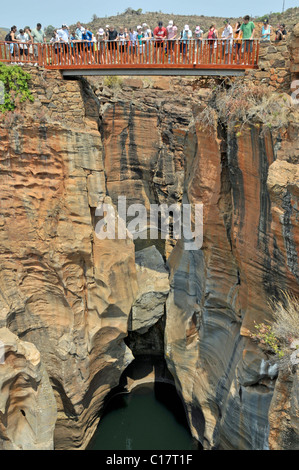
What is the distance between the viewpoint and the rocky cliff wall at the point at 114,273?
815 centimetres

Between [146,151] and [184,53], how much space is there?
582 cm

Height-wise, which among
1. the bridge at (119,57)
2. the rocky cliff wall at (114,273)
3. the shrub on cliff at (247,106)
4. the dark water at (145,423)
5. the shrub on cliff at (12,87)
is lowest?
the dark water at (145,423)

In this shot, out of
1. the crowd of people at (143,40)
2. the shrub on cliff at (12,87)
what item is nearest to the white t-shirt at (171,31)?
the crowd of people at (143,40)

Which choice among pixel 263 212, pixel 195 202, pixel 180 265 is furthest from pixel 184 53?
pixel 180 265

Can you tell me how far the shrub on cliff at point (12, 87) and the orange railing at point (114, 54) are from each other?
1.29 feet

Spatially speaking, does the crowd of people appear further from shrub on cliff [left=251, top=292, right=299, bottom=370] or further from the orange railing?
shrub on cliff [left=251, top=292, right=299, bottom=370]

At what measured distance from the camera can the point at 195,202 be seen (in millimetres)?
10156

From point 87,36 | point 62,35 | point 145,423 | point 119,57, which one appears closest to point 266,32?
point 119,57

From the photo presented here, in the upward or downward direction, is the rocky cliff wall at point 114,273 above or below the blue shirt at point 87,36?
below

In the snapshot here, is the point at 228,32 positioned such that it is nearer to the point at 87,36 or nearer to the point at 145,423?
the point at 87,36

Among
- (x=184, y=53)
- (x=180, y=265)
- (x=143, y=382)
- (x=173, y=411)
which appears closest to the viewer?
(x=184, y=53)

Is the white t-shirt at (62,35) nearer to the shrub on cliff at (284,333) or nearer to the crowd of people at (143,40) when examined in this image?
the crowd of people at (143,40)

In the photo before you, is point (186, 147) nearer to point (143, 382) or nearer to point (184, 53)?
point (184, 53)

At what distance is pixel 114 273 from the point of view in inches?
450
